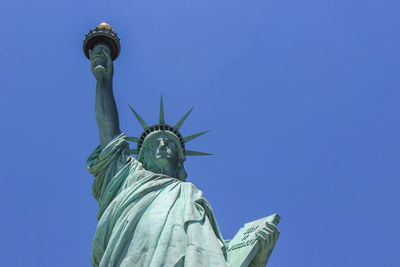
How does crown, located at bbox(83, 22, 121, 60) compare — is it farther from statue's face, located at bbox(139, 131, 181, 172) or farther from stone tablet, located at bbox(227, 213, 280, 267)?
stone tablet, located at bbox(227, 213, 280, 267)

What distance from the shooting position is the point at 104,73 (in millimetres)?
12906

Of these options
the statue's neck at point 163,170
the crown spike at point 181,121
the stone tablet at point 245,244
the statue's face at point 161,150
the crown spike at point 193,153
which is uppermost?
the crown spike at point 181,121

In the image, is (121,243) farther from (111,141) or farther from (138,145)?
(138,145)

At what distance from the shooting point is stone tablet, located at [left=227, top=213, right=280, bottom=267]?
10305 millimetres

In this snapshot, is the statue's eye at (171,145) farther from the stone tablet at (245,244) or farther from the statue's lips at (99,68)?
the stone tablet at (245,244)

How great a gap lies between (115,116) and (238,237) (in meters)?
2.98

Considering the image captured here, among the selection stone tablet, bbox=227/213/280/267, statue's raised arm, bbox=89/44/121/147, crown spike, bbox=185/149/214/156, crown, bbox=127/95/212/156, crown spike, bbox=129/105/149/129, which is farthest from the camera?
crown spike, bbox=185/149/214/156

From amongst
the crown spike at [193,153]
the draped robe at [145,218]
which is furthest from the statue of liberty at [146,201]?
the crown spike at [193,153]

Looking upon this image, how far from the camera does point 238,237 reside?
11.0m

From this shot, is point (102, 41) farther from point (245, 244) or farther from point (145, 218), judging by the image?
point (245, 244)

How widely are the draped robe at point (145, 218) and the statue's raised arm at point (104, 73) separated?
266 millimetres

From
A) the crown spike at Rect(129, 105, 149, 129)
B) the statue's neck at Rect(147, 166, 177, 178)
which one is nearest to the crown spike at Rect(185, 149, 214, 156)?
the crown spike at Rect(129, 105, 149, 129)

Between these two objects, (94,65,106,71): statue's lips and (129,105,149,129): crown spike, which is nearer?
(94,65,106,71): statue's lips

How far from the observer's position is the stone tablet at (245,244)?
10305 millimetres
